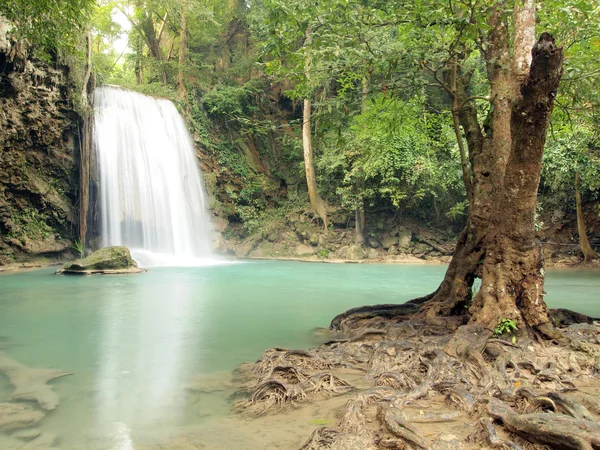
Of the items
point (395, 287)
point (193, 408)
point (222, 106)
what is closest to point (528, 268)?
point (193, 408)

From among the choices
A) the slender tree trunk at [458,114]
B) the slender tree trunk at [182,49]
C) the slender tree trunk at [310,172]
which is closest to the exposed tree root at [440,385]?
the slender tree trunk at [458,114]

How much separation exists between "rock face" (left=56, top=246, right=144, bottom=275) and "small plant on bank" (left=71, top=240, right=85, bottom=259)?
9.97 ft

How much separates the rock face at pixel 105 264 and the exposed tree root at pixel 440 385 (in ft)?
39.0

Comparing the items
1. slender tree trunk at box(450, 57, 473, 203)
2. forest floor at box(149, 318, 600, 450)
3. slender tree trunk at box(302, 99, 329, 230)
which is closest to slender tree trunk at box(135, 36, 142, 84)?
slender tree trunk at box(302, 99, 329, 230)

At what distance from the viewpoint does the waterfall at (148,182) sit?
64.9 ft

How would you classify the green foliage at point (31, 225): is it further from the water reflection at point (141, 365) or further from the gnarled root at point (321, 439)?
the gnarled root at point (321, 439)

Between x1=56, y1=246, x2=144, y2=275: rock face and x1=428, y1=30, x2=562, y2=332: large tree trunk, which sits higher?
x1=428, y1=30, x2=562, y2=332: large tree trunk

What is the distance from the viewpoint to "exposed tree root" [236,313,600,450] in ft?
9.27

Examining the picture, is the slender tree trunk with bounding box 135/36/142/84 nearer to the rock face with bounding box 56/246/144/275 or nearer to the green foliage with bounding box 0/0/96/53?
the rock face with bounding box 56/246/144/275

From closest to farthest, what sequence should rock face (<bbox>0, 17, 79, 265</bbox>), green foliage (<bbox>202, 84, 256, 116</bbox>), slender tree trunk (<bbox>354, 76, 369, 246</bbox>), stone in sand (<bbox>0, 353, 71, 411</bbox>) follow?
stone in sand (<bbox>0, 353, 71, 411</bbox>)
rock face (<bbox>0, 17, 79, 265</bbox>)
slender tree trunk (<bbox>354, 76, 369, 246</bbox>)
green foliage (<bbox>202, 84, 256, 116</bbox>)

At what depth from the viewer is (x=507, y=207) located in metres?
4.82

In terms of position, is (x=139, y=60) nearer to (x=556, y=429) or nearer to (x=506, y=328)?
(x=506, y=328)

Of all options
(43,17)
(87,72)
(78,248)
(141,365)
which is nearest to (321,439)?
(141,365)

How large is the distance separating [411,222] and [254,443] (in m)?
21.6
